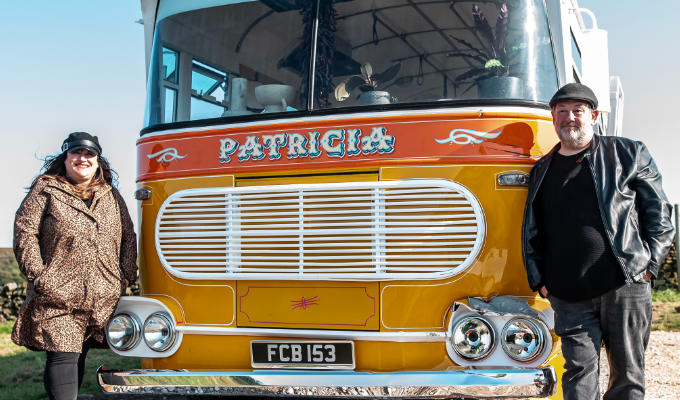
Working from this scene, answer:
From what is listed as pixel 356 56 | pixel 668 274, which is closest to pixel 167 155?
pixel 356 56

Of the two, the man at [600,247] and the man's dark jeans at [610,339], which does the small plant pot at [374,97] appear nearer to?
the man at [600,247]

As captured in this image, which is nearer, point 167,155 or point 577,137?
point 577,137

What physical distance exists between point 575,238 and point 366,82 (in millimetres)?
1592

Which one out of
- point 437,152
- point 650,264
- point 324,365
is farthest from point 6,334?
point 650,264

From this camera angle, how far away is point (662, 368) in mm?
6930

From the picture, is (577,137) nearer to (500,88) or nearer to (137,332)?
(500,88)

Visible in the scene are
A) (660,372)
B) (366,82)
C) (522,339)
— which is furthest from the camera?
(660,372)

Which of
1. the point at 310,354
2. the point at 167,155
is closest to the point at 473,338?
the point at 310,354

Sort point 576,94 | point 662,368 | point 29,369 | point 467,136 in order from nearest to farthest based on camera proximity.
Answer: point 576,94 < point 467,136 < point 662,368 < point 29,369

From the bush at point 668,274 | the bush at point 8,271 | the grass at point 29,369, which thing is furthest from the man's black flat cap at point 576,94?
the bush at point 8,271

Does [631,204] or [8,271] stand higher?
[631,204]

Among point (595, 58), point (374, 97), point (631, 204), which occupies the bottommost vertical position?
point (631, 204)

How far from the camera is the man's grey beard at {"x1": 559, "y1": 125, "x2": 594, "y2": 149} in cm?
→ 359

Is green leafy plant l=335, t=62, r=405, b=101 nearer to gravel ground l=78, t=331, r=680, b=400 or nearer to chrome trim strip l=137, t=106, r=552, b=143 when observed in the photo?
chrome trim strip l=137, t=106, r=552, b=143
